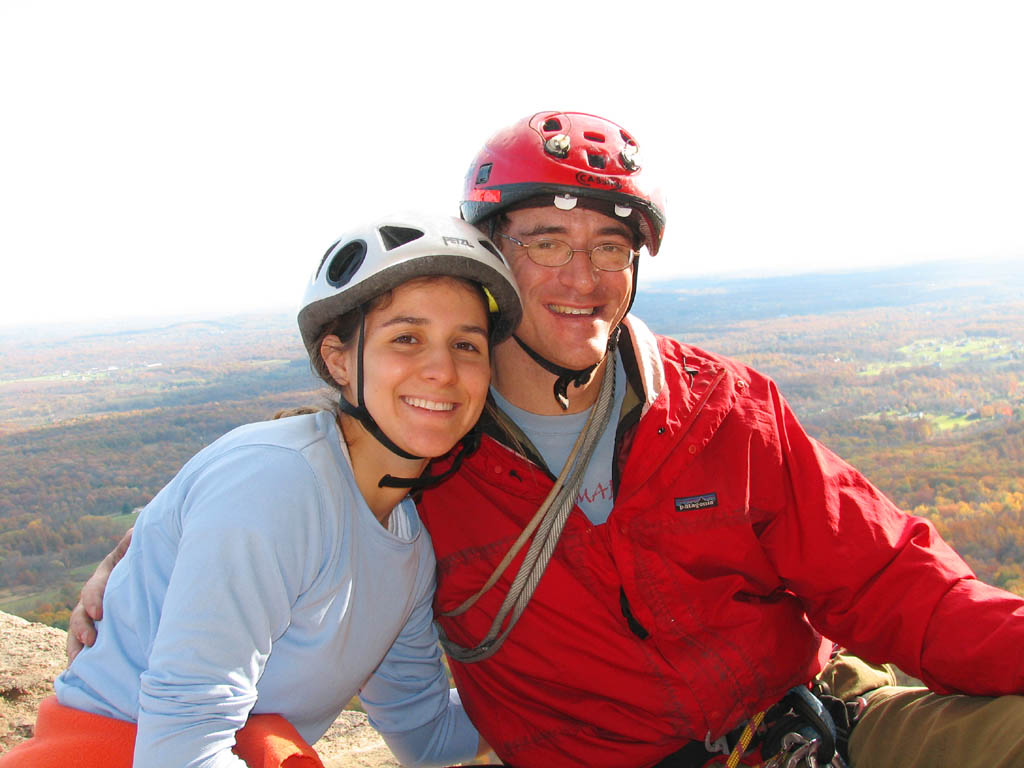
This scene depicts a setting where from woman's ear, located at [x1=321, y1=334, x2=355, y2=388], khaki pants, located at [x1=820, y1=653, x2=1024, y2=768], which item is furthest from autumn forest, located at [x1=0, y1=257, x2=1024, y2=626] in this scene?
khaki pants, located at [x1=820, y1=653, x2=1024, y2=768]

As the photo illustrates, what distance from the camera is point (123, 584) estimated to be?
2.18 m

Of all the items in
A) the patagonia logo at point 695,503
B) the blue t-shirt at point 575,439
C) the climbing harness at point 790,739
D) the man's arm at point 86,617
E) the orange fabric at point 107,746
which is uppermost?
the blue t-shirt at point 575,439

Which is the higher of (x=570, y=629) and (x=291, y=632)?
(x=291, y=632)

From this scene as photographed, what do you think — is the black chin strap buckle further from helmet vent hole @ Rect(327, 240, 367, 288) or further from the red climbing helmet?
the red climbing helmet

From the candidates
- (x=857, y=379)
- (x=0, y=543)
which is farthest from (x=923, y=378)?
(x=0, y=543)

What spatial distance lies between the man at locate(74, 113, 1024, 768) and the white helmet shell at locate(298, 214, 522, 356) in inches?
23.9

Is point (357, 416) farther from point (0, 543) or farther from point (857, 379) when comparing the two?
point (857, 379)

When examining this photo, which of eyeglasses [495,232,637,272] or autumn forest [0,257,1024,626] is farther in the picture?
autumn forest [0,257,1024,626]

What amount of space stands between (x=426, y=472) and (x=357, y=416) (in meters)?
0.58

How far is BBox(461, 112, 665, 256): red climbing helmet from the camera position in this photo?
3121 mm

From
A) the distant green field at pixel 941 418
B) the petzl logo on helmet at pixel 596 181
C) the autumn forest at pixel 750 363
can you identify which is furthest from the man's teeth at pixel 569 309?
the distant green field at pixel 941 418

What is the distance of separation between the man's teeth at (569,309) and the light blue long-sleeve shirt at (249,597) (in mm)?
1135

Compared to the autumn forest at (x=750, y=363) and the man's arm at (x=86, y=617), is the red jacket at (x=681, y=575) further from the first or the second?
the man's arm at (x=86, y=617)

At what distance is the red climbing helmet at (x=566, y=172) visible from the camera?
3121mm
